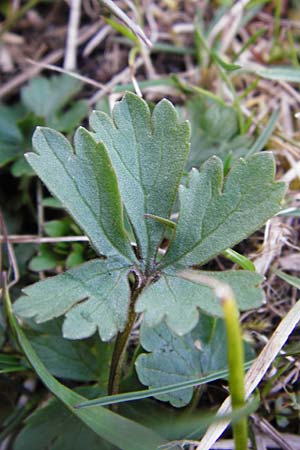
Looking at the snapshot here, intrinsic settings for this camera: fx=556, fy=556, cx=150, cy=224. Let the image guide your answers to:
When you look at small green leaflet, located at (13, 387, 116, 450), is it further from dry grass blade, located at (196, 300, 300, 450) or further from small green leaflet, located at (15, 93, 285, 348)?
small green leaflet, located at (15, 93, 285, 348)

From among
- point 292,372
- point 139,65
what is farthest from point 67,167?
point 139,65

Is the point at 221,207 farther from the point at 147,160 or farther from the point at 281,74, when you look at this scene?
the point at 281,74

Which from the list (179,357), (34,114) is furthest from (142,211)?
(34,114)

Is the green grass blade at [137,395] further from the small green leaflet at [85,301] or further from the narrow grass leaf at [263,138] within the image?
the narrow grass leaf at [263,138]

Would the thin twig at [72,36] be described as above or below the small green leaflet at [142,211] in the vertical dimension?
above

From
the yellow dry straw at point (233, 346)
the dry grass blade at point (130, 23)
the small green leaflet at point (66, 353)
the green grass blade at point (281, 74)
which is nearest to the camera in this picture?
the yellow dry straw at point (233, 346)

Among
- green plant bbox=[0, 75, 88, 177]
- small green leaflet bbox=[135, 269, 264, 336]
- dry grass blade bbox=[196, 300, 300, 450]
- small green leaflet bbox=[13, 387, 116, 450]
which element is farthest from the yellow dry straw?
green plant bbox=[0, 75, 88, 177]

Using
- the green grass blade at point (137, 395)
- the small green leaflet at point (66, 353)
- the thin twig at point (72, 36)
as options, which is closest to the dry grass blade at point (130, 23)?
the thin twig at point (72, 36)
